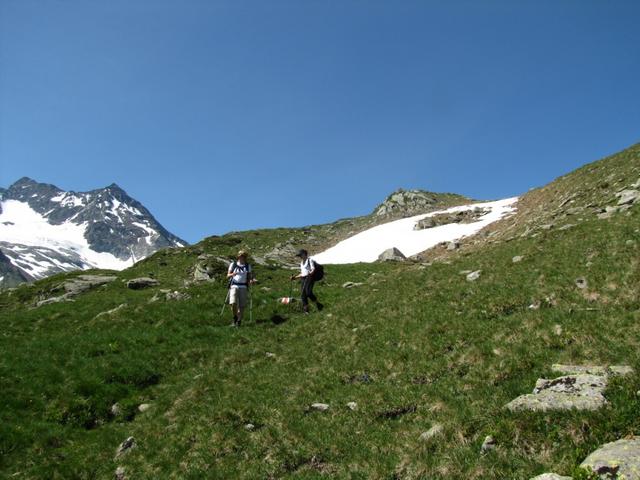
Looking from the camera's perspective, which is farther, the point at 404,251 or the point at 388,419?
the point at 404,251

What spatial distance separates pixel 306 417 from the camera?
11.9m

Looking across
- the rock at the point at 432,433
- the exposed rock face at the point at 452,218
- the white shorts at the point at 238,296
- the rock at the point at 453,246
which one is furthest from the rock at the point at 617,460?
the exposed rock face at the point at 452,218

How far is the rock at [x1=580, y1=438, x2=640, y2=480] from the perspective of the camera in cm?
570

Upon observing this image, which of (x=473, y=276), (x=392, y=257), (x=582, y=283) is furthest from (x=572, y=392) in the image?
(x=392, y=257)

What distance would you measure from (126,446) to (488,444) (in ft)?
32.9

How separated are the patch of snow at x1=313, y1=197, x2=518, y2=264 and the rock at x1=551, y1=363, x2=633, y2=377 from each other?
138 feet

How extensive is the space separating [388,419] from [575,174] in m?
52.1

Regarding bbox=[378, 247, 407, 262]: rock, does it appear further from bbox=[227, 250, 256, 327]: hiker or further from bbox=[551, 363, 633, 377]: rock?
bbox=[551, 363, 633, 377]: rock

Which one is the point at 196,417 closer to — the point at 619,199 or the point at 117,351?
the point at 117,351

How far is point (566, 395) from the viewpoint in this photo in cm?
841

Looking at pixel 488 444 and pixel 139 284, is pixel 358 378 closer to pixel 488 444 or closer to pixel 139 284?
pixel 488 444

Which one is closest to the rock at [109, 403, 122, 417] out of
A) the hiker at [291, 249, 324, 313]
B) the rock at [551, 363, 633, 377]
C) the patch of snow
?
the hiker at [291, 249, 324, 313]

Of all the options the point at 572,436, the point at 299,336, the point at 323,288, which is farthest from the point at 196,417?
the point at 323,288

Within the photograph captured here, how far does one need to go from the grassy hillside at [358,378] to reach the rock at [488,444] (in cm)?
12
